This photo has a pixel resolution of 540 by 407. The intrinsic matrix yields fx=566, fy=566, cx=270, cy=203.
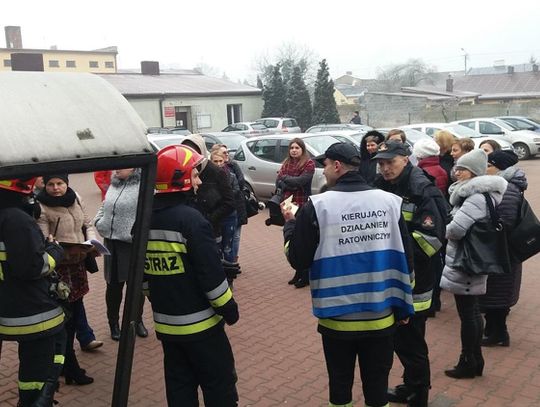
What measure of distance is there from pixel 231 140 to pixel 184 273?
51.4ft

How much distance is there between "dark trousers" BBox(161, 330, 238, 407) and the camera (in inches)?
125

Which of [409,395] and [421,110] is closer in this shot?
[409,395]

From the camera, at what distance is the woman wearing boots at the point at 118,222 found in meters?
4.89

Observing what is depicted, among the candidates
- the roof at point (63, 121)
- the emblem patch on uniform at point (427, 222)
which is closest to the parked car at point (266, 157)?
the emblem patch on uniform at point (427, 222)

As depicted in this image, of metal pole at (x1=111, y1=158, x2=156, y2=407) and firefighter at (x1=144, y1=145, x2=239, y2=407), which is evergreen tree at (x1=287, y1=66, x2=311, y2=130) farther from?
metal pole at (x1=111, y1=158, x2=156, y2=407)

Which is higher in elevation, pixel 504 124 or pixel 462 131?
pixel 504 124

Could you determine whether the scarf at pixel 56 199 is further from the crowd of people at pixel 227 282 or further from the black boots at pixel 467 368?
the black boots at pixel 467 368

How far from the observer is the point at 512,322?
5.52 m

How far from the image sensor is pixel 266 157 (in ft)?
41.6

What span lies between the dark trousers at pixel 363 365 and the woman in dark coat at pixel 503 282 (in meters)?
2.01

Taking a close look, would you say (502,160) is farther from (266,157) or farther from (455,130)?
(455,130)

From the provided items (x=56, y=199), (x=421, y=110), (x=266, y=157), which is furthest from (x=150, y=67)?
(x=56, y=199)

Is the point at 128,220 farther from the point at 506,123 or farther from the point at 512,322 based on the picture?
the point at 506,123

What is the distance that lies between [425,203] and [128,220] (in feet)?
8.34
